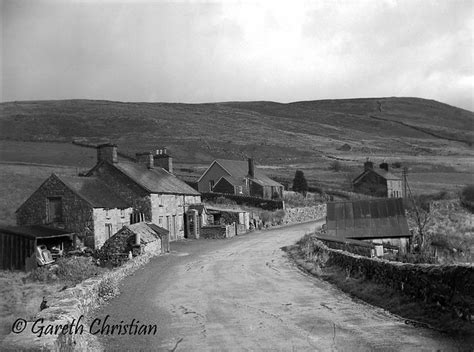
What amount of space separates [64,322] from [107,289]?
7.74 metres

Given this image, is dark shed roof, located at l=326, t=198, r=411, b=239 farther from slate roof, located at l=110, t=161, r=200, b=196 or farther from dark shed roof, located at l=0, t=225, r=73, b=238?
dark shed roof, located at l=0, t=225, r=73, b=238

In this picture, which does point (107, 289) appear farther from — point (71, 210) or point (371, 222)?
point (371, 222)

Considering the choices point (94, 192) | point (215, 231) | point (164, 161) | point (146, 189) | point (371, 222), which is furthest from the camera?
point (164, 161)

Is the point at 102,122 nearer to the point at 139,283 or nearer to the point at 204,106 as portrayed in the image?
the point at 204,106

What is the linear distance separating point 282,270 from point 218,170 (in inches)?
1962

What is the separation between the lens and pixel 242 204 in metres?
65.3

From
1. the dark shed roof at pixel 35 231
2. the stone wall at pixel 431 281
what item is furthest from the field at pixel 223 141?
the stone wall at pixel 431 281

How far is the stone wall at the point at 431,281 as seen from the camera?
442 inches

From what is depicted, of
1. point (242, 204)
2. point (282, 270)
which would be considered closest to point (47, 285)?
point (282, 270)

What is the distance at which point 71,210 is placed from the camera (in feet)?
119

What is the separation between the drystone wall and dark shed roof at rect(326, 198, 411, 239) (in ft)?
66.9

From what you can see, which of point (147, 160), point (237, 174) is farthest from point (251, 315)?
point (237, 174)

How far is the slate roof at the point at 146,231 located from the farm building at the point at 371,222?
36.9 ft

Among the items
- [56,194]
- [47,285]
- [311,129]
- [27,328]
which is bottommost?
[47,285]
